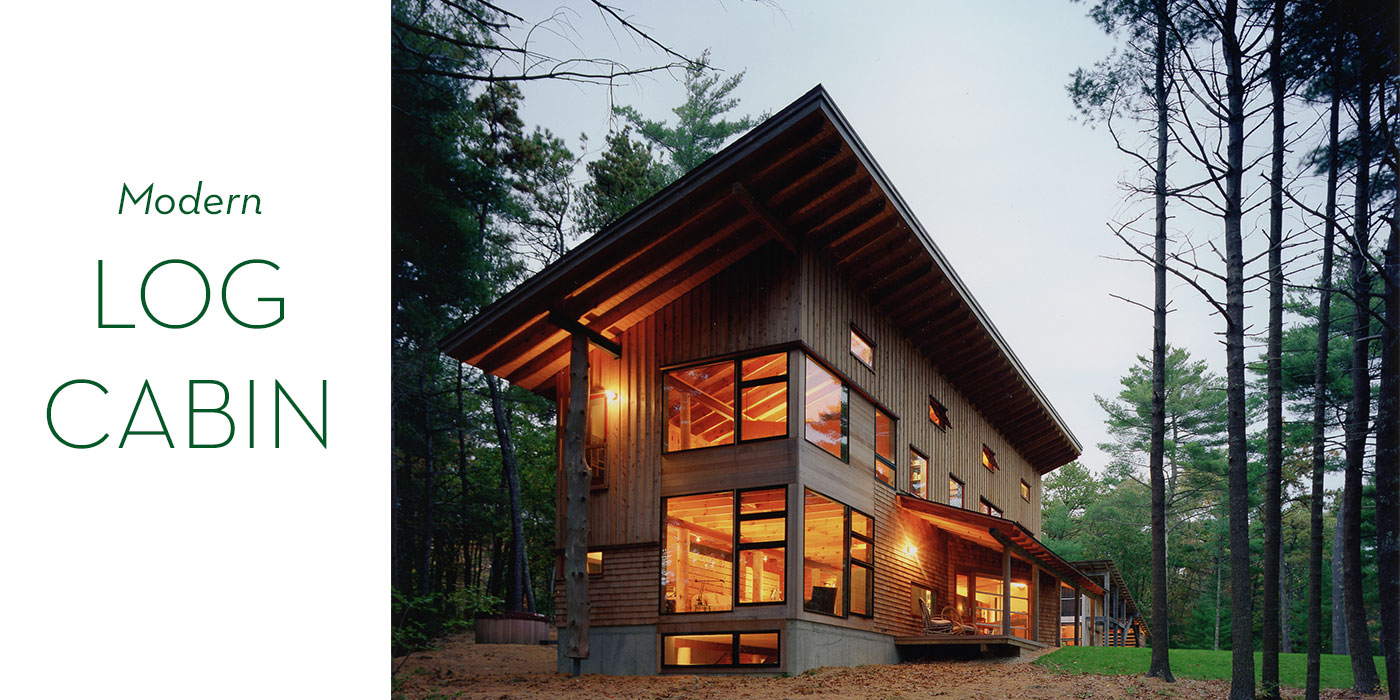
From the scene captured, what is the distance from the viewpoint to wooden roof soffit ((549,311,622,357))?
37.7ft

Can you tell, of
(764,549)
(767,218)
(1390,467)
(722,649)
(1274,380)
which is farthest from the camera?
(722,649)

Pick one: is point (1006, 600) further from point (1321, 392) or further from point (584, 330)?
point (584, 330)

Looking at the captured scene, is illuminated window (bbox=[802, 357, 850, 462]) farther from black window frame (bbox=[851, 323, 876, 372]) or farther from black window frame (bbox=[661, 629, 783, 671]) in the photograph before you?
black window frame (bbox=[661, 629, 783, 671])

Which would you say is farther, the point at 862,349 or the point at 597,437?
the point at 862,349

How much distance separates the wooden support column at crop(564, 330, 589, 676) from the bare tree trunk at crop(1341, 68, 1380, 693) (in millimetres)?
7972

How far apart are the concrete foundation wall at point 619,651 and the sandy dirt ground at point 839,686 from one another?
0.27m

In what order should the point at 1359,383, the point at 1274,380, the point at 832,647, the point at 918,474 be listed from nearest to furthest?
the point at 1274,380 < the point at 1359,383 < the point at 832,647 < the point at 918,474

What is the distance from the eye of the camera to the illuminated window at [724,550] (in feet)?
35.4

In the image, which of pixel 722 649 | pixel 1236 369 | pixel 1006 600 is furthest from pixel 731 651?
pixel 1236 369

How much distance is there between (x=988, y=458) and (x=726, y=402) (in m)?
9.53

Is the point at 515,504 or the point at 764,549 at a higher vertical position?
Result: the point at 764,549

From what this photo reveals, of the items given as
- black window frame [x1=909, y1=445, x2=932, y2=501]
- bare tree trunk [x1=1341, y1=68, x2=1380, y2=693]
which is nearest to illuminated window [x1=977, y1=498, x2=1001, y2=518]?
black window frame [x1=909, y1=445, x2=932, y2=501]

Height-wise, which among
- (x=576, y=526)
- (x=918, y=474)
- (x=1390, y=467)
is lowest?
(x=576, y=526)

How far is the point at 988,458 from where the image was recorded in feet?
63.0
